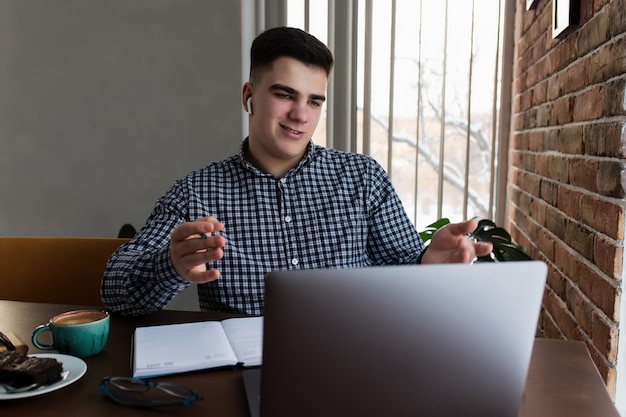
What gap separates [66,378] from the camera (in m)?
0.84

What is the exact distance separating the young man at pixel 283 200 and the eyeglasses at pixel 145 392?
549 millimetres

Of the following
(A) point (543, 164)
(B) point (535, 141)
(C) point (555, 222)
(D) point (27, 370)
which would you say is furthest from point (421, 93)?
(D) point (27, 370)

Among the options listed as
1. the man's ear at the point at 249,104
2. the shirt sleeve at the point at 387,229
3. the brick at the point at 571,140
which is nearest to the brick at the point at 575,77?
the brick at the point at 571,140

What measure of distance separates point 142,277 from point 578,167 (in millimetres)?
1143

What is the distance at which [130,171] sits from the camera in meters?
2.68

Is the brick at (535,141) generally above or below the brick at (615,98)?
below

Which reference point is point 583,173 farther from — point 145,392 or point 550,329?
point 145,392

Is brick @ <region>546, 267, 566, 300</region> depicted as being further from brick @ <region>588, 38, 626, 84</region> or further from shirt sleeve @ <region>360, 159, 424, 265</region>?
brick @ <region>588, 38, 626, 84</region>

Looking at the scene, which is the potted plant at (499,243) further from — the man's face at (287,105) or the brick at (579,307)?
the man's face at (287,105)

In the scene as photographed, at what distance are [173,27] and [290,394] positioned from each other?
2.28 meters

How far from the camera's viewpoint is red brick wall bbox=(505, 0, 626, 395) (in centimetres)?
121

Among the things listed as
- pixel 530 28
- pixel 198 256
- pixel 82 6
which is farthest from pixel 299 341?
pixel 82 6

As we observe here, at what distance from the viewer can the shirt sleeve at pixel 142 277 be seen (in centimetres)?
115

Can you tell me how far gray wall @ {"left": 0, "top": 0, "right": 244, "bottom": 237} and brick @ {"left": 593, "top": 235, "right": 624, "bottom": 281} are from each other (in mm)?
1658
